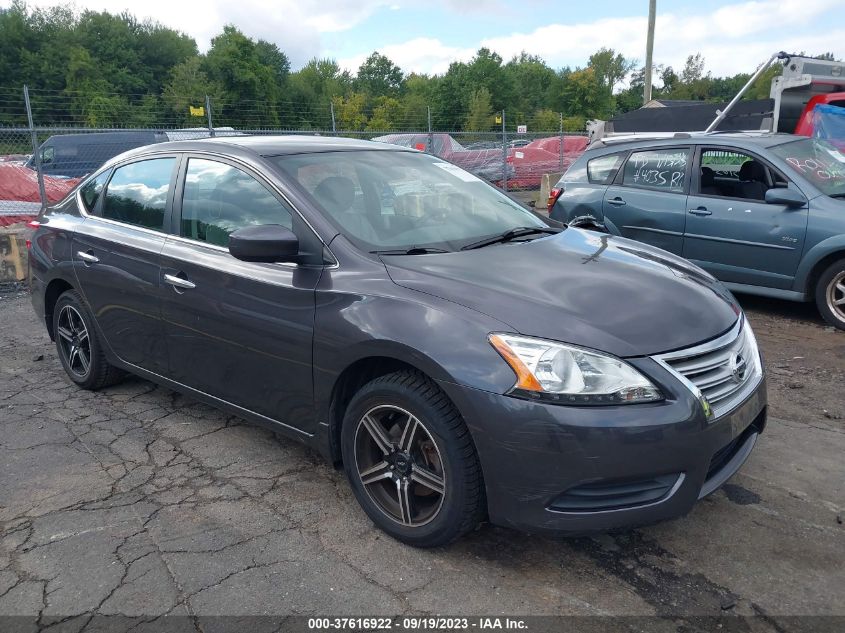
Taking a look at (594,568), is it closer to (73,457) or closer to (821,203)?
(73,457)

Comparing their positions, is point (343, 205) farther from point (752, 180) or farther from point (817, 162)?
point (817, 162)

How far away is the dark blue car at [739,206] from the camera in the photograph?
5914mm

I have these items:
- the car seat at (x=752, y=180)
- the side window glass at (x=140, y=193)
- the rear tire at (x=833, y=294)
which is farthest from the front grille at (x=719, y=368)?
the car seat at (x=752, y=180)

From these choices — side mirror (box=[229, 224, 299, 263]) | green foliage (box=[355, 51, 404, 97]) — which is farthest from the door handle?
green foliage (box=[355, 51, 404, 97])

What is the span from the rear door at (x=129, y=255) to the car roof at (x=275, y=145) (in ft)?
0.40

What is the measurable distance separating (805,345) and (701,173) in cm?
192

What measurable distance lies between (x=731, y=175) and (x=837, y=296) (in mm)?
1483

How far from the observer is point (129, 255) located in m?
4.08

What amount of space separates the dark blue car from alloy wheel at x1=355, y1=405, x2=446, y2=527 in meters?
3.37

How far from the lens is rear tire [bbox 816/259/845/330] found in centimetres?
582

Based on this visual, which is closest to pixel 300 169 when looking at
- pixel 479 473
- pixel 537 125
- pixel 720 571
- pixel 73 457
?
pixel 479 473

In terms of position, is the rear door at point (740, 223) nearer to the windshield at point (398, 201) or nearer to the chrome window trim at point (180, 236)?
the windshield at point (398, 201)

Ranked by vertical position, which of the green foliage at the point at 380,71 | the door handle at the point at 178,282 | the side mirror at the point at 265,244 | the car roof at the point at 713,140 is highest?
the green foliage at the point at 380,71

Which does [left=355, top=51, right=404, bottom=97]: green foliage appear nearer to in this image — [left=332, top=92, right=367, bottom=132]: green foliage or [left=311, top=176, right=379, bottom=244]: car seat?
[left=332, top=92, right=367, bottom=132]: green foliage
